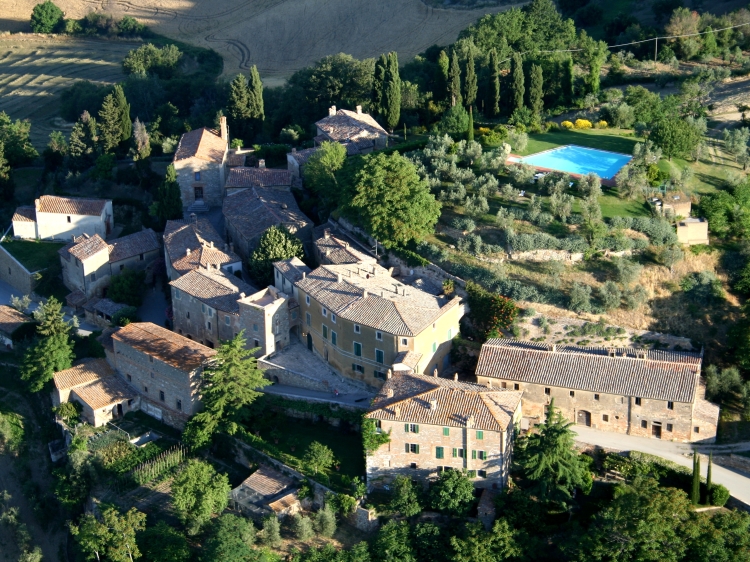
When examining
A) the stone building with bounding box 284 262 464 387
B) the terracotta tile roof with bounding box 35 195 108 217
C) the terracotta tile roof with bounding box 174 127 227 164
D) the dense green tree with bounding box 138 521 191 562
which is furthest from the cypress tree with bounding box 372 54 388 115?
the dense green tree with bounding box 138 521 191 562

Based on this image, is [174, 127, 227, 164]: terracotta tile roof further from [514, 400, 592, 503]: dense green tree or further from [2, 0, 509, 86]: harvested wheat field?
[514, 400, 592, 503]: dense green tree

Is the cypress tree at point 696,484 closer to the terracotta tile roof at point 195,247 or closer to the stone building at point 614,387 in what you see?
the stone building at point 614,387

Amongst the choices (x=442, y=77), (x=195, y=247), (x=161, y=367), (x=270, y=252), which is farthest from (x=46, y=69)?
(x=161, y=367)

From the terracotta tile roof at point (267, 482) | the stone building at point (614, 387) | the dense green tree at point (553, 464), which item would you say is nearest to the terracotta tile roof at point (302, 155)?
the stone building at point (614, 387)

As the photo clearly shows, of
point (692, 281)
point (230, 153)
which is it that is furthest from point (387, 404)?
point (230, 153)

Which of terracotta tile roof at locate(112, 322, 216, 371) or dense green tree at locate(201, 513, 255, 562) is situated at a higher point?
terracotta tile roof at locate(112, 322, 216, 371)

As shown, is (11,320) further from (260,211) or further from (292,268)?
(292,268)
